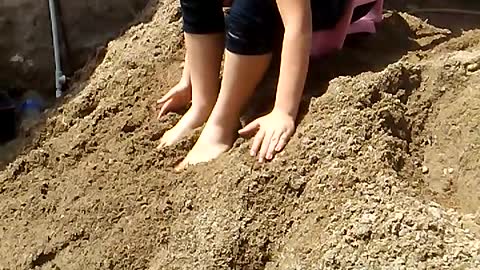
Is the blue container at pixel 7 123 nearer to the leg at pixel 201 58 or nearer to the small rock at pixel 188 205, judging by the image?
the leg at pixel 201 58

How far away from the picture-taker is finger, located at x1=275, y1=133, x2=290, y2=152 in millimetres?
2391

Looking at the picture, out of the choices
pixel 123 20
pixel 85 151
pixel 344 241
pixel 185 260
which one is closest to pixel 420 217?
pixel 344 241

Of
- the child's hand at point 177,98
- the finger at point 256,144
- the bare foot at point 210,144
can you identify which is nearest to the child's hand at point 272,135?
the finger at point 256,144

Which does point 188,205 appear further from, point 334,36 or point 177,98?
point 334,36

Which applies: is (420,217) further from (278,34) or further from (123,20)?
(123,20)

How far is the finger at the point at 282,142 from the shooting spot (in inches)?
94.1

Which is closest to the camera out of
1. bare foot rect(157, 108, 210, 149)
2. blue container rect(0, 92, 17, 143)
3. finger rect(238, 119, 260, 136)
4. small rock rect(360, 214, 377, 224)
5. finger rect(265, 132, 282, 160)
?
small rock rect(360, 214, 377, 224)

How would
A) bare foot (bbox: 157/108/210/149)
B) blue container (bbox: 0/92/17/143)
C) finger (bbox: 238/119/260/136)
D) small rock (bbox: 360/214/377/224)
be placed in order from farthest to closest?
blue container (bbox: 0/92/17/143) → bare foot (bbox: 157/108/210/149) → finger (bbox: 238/119/260/136) → small rock (bbox: 360/214/377/224)

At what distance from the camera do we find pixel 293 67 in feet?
7.98

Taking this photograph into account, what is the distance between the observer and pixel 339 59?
2.77 meters

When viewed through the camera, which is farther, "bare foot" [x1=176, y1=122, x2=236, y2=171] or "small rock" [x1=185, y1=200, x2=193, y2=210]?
"bare foot" [x1=176, y1=122, x2=236, y2=171]

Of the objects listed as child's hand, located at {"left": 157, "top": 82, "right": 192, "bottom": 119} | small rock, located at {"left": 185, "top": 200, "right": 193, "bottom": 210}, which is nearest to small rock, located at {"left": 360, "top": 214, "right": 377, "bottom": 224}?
small rock, located at {"left": 185, "top": 200, "right": 193, "bottom": 210}

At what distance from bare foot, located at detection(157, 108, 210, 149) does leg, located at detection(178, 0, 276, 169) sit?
0.10 meters

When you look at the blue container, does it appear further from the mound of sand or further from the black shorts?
the black shorts
